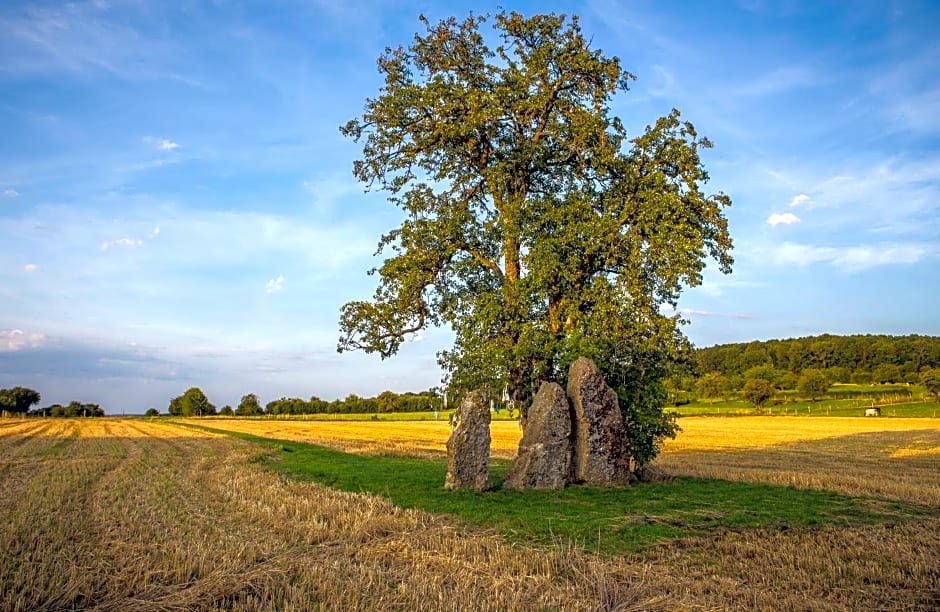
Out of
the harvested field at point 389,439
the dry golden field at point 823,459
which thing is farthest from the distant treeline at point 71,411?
the dry golden field at point 823,459

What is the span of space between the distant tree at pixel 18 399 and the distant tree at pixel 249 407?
1849 inches

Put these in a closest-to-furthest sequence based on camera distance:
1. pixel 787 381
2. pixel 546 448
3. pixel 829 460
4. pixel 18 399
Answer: pixel 546 448, pixel 829 460, pixel 787 381, pixel 18 399

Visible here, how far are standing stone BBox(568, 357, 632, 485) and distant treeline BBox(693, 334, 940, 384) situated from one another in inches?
3281

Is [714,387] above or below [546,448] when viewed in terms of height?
below

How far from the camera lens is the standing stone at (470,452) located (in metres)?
16.1

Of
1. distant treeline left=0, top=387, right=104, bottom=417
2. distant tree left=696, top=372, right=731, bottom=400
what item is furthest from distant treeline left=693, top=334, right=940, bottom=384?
distant treeline left=0, top=387, right=104, bottom=417

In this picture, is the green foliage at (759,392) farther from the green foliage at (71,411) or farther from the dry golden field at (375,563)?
the green foliage at (71,411)

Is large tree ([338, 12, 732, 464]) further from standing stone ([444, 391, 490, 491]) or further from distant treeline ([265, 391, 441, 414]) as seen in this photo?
distant treeline ([265, 391, 441, 414])

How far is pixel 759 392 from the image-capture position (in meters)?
84.9

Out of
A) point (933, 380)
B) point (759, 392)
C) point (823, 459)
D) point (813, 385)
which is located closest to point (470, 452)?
point (823, 459)

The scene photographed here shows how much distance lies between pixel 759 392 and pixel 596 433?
7834 centimetres

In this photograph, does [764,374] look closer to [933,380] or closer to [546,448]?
[933,380]

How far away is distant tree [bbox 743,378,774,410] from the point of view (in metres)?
84.8

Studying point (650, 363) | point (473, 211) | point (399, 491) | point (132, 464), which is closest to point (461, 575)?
point (399, 491)
